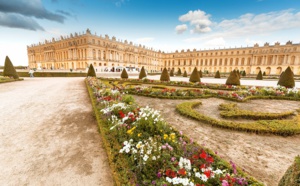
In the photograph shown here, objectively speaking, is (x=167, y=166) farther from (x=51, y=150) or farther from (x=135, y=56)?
(x=135, y=56)

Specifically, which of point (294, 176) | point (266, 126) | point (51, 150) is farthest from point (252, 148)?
point (51, 150)

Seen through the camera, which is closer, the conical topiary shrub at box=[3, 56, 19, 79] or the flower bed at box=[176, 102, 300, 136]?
the flower bed at box=[176, 102, 300, 136]

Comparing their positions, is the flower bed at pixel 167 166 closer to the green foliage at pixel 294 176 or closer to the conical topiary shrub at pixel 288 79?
the green foliage at pixel 294 176

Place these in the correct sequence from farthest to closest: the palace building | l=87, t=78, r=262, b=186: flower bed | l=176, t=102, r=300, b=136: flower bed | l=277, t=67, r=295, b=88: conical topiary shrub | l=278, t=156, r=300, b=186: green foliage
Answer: the palace building, l=277, t=67, r=295, b=88: conical topiary shrub, l=176, t=102, r=300, b=136: flower bed, l=87, t=78, r=262, b=186: flower bed, l=278, t=156, r=300, b=186: green foliage

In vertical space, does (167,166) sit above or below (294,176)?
below

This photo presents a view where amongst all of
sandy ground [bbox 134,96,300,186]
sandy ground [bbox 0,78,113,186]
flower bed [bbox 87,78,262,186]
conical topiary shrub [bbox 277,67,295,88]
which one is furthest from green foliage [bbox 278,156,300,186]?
conical topiary shrub [bbox 277,67,295,88]

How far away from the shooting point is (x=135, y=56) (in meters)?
68.8

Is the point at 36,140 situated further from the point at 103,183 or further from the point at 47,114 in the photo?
the point at 103,183

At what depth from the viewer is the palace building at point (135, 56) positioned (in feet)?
175

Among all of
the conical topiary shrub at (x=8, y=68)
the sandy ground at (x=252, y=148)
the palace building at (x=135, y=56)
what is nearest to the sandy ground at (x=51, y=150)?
the sandy ground at (x=252, y=148)

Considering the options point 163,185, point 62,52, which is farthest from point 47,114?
point 62,52

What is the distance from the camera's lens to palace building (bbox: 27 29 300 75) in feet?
175

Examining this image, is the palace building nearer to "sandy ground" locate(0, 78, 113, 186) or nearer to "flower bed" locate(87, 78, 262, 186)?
"sandy ground" locate(0, 78, 113, 186)

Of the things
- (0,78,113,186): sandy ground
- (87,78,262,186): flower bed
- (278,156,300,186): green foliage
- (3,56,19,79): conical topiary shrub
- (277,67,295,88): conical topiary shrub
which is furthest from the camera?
(3,56,19,79): conical topiary shrub
